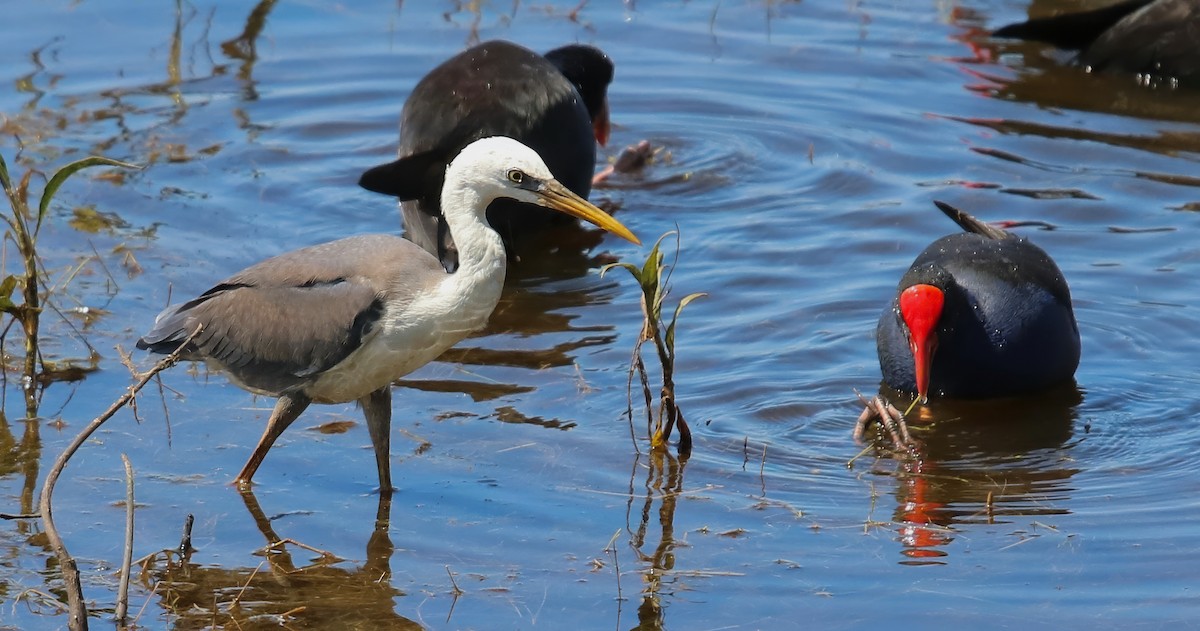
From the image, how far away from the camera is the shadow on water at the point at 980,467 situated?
206 inches

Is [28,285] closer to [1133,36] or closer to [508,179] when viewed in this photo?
[508,179]

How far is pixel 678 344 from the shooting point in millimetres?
6836

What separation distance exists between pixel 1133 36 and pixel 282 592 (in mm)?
7181

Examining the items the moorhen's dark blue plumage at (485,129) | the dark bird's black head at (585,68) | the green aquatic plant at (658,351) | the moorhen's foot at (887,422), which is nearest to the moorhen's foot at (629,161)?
the dark bird's black head at (585,68)

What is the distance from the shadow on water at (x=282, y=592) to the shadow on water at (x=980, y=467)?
62.2 inches

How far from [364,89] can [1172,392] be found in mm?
5604

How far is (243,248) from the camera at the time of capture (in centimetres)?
774

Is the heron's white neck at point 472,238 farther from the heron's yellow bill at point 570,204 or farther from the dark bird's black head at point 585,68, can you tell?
the dark bird's black head at point 585,68

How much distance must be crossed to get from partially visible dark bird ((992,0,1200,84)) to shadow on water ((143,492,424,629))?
6.69 metres

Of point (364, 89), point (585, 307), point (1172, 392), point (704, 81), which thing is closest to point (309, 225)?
point (585, 307)

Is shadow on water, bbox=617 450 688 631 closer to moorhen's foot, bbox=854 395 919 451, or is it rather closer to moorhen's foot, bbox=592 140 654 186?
moorhen's foot, bbox=854 395 919 451

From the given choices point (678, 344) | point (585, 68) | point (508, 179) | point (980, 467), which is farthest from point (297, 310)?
point (585, 68)

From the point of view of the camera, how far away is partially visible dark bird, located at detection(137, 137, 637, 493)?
5.04 m

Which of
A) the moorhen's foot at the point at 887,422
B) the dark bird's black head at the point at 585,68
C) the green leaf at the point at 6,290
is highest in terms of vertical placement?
the dark bird's black head at the point at 585,68
